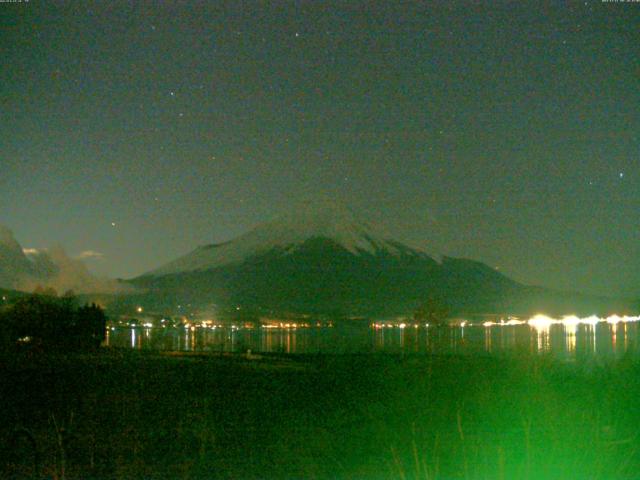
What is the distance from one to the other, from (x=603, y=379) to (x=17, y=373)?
647 inches

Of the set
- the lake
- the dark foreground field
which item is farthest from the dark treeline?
the dark foreground field

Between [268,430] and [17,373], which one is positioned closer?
[268,430]

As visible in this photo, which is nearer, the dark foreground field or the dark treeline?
the dark foreground field

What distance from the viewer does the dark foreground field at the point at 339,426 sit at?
917 cm

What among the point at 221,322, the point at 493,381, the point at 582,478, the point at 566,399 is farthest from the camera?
the point at 221,322

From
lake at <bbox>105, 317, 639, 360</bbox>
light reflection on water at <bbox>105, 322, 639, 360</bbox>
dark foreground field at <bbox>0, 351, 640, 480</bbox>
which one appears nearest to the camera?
dark foreground field at <bbox>0, 351, 640, 480</bbox>

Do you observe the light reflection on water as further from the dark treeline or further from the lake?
the dark treeline

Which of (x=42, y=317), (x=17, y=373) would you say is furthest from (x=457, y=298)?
(x=17, y=373)

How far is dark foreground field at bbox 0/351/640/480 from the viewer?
9172mm

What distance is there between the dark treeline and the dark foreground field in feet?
→ 84.8

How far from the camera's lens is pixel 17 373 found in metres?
23.6

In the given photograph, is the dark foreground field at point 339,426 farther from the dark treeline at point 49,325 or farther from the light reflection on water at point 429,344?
the dark treeline at point 49,325

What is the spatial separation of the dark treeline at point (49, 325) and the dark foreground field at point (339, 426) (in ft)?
84.8

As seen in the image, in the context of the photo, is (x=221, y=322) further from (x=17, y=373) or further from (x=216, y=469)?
(x=216, y=469)
